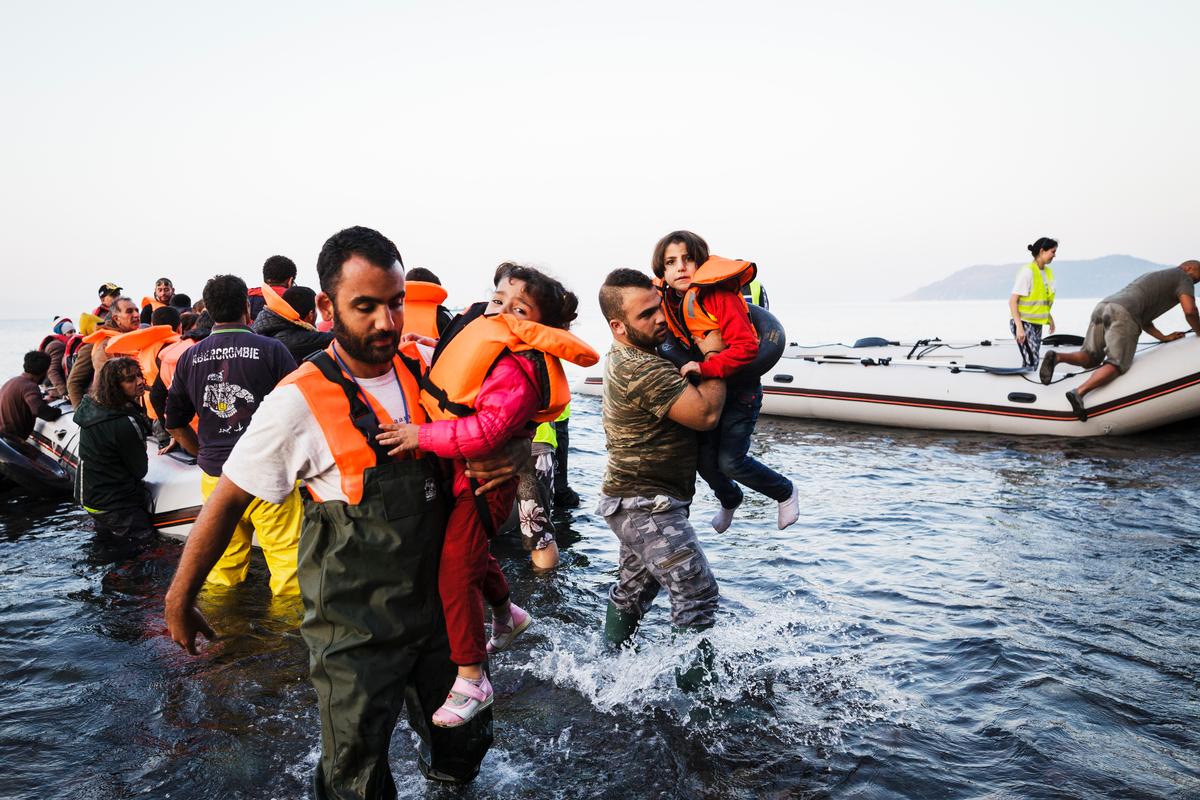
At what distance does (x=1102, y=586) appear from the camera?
561cm

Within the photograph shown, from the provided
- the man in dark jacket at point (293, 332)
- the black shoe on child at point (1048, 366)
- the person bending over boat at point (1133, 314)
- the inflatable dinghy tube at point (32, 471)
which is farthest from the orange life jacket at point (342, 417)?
the black shoe on child at point (1048, 366)

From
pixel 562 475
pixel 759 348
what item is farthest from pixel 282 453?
pixel 562 475

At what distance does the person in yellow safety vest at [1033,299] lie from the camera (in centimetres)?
1138

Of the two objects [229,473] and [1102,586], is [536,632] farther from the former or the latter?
[1102,586]

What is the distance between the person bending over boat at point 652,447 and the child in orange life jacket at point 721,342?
233 millimetres

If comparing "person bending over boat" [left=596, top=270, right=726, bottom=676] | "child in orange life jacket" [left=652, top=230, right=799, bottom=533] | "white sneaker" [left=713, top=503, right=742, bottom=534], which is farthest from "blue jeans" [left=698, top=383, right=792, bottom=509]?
"person bending over boat" [left=596, top=270, right=726, bottom=676]

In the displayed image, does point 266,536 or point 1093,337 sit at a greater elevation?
point 1093,337

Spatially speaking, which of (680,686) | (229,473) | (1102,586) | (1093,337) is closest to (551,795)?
(680,686)

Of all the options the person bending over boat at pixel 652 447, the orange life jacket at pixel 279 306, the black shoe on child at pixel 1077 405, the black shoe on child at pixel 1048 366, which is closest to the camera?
the person bending over boat at pixel 652 447

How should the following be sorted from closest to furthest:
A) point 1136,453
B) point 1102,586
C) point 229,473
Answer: point 229,473, point 1102,586, point 1136,453

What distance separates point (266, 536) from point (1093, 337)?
1034cm

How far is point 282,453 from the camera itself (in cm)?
237

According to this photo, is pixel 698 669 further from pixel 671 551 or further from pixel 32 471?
pixel 32 471

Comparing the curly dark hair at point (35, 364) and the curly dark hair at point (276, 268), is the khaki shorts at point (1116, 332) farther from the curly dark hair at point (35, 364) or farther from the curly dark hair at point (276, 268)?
the curly dark hair at point (35, 364)
